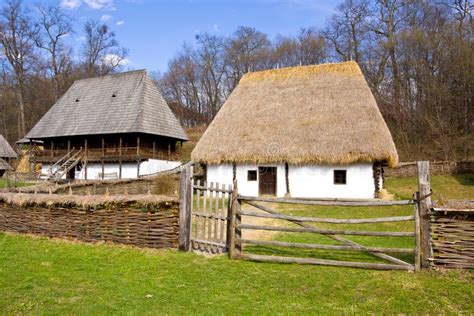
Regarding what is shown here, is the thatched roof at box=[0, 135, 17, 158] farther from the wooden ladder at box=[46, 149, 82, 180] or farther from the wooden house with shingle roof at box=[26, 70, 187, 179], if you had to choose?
the wooden ladder at box=[46, 149, 82, 180]

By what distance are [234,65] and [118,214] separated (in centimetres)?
4129

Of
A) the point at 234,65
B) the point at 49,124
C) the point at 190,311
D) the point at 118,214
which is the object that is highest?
the point at 234,65

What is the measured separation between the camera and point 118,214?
7.72 meters

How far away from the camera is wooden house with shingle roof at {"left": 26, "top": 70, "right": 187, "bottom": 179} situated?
2583 centimetres

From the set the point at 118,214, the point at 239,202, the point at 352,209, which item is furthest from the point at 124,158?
the point at 239,202

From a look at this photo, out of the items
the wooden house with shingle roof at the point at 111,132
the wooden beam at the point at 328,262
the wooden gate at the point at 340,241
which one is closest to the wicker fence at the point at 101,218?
the wooden gate at the point at 340,241

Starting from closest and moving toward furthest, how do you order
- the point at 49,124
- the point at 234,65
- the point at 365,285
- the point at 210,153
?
the point at 365,285 → the point at 210,153 → the point at 49,124 → the point at 234,65

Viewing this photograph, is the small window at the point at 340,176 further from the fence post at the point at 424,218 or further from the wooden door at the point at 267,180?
the fence post at the point at 424,218

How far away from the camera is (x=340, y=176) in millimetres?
17328

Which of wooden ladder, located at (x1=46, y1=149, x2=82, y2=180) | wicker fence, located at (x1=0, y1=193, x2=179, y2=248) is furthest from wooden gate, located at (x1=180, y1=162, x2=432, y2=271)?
wooden ladder, located at (x1=46, y1=149, x2=82, y2=180)

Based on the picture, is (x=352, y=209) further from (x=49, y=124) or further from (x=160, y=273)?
(x=49, y=124)

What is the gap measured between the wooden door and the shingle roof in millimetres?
10426

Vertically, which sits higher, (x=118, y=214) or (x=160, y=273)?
(x=118, y=214)

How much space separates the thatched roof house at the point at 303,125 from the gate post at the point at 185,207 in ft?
34.4
